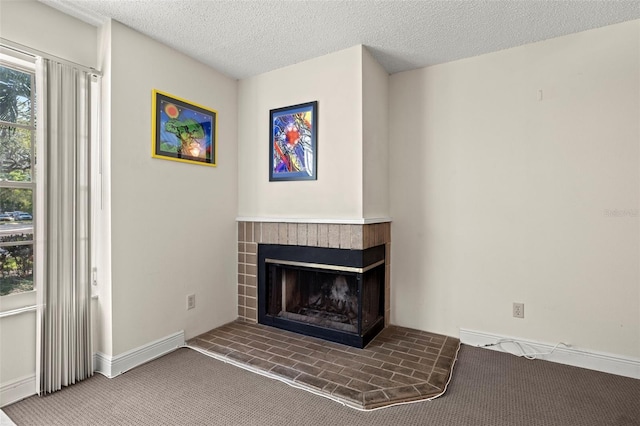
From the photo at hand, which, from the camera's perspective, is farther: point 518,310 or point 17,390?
point 518,310

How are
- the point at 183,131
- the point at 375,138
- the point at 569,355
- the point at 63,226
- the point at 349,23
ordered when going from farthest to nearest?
the point at 375,138 < the point at 183,131 < the point at 569,355 < the point at 349,23 < the point at 63,226

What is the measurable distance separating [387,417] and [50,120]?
254 cm

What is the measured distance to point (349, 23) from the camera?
7.25 feet

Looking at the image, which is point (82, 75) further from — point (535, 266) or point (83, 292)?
point (535, 266)

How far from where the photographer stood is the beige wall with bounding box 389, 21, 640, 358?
2219 millimetres

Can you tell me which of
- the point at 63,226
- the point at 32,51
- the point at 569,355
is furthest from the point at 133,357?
the point at 569,355

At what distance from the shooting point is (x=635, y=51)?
217 centimetres

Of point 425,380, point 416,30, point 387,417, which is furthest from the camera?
point 416,30

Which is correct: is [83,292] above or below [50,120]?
below

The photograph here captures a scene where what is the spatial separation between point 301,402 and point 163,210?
166 cm

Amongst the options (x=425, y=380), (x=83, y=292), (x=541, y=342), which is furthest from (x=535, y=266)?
(x=83, y=292)

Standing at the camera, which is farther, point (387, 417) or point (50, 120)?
point (50, 120)

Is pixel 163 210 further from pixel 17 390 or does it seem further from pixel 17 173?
pixel 17 390

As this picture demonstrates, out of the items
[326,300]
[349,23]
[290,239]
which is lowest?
[326,300]
